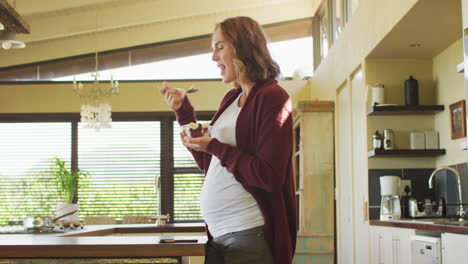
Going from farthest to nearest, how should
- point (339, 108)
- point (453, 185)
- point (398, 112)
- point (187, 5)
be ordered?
point (187, 5) < point (339, 108) < point (398, 112) < point (453, 185)

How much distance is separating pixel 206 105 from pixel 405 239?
4704mm

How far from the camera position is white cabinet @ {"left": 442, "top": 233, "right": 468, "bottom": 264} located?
2703 millimetres

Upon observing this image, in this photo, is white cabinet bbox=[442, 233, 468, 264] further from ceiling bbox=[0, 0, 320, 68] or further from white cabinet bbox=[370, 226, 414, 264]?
ceiling bbox=[0, 0, 320, 68]

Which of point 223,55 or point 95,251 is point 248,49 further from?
point 95,251

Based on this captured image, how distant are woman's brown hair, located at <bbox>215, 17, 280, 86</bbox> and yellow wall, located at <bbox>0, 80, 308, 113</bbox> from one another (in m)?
6.49

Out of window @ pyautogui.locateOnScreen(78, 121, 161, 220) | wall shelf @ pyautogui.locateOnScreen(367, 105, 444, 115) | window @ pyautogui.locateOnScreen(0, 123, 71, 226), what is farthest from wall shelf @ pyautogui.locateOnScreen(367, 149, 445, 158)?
window @ pyautogui.locateOnScreen(0, 123, 71, 226)

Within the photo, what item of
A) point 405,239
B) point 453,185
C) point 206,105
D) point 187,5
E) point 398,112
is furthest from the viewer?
point 206,105

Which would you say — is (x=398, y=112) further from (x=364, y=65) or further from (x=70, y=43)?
(x=70, y=43)

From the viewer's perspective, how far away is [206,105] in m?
8.11

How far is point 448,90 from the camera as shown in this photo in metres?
4.63

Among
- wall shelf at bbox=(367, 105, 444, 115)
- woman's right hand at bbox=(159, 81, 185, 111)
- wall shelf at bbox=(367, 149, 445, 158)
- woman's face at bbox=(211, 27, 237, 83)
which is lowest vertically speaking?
wall shelf at bbox=(367, 149, 445, 158)

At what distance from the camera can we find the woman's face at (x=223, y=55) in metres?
1.62

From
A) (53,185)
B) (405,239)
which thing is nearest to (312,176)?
(405,239)

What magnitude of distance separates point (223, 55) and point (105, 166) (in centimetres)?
691
